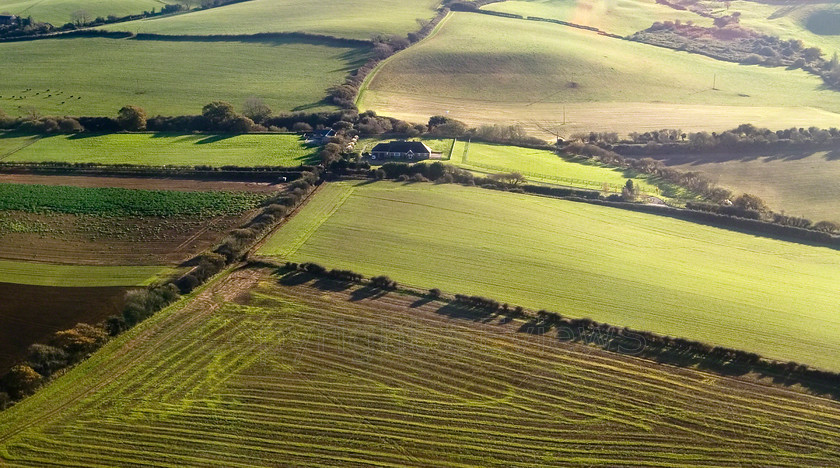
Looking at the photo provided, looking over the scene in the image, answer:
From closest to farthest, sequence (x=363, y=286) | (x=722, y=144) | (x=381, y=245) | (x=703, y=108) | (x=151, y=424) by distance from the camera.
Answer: (x=151, y=424) → (x=363, y=286) → (x=381, y=245) → (x=722, y=144) → (x=703, y=108)

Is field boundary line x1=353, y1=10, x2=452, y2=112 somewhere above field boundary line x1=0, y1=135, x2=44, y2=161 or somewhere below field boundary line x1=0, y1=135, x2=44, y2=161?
above

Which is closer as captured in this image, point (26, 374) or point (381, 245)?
point (26, 374)

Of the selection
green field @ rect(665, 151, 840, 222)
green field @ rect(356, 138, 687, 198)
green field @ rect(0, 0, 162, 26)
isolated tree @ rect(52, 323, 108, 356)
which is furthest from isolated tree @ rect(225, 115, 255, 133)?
green field @ rect(0, 0, 162, 26)

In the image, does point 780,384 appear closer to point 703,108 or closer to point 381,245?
point 381,245

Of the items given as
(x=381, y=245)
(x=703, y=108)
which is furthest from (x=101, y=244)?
(x=703, y=108)

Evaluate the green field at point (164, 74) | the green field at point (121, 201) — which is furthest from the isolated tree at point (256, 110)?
the green field at point (121, 201)

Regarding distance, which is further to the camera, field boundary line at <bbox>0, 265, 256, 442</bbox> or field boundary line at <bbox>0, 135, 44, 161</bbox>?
field boundary line at <bbox>0, 135, 44, 161</bbox>

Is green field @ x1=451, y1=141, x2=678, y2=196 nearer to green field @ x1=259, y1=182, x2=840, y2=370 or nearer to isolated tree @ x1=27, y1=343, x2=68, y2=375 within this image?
green field @ x1=259, y1=182, x2=840, y2=370
